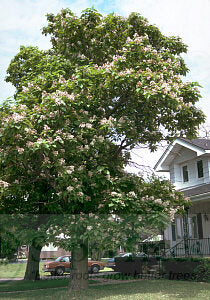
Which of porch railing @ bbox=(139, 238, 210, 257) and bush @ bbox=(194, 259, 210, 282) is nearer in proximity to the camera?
bush @ bbox=(194, 259, 210, 282)

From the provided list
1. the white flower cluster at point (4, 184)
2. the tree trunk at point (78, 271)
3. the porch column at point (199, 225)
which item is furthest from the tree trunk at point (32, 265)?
the porch column at point (199, 225)

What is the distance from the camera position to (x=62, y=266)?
2305 centimetres

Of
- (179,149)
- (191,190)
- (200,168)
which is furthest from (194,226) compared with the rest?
(179,149)

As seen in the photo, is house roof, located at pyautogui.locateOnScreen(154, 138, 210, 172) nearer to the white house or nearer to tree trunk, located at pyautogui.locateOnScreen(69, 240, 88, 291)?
the white house

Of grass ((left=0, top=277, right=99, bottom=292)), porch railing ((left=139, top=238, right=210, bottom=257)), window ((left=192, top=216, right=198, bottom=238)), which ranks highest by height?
window ((left=192, top=216, right=198, bottom=238))

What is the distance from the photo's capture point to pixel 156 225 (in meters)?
10.7

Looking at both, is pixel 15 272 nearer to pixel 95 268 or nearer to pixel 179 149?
pixel 95 268

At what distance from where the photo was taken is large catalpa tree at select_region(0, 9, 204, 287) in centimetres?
916

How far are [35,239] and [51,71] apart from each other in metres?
6.06

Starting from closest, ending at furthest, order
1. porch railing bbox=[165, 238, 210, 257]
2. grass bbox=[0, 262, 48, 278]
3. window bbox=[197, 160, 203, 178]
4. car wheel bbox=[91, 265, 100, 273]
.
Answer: grass bbox=[0, 262, 48, 278] < porch railing bbox=[165, 238, 210, 257] < window bbox=[197, 160, 203, 178] < car wheel bbox=[91, 265, 100, 273]

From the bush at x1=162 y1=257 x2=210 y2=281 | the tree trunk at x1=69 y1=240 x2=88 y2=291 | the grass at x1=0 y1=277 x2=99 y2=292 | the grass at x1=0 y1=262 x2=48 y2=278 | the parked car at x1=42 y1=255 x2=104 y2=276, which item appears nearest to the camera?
the tree trunk at x1=69 y1=240 x2=88 y2=291

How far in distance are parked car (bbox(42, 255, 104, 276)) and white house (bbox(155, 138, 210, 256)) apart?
19.1 ft

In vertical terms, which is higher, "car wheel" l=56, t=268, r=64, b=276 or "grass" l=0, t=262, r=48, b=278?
"grass" l=0, t=262, r=48, b=278

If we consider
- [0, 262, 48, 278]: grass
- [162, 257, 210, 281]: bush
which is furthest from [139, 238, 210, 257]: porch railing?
[0, 262, 48, 278]: grass
